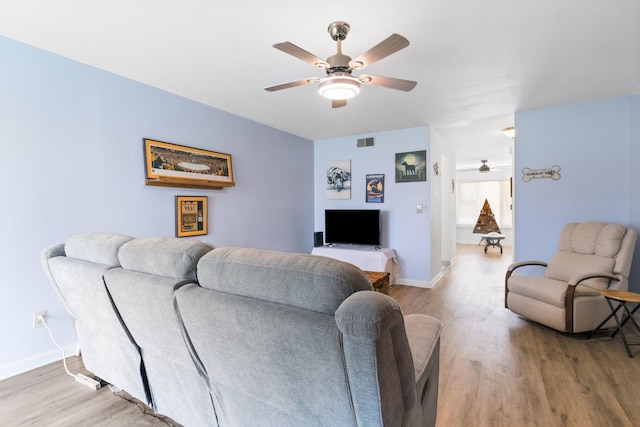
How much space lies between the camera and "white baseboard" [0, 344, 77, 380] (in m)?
2.26

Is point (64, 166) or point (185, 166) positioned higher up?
point (185, 166)

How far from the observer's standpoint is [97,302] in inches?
66.1

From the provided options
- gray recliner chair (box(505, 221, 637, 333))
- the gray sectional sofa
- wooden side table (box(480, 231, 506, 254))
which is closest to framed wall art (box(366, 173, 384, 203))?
gray recliner chair (box(505, 221, 637, 333))

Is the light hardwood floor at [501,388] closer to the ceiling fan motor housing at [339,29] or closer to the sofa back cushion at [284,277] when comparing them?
the sofa back cushion at [284,277]

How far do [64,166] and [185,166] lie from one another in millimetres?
1091

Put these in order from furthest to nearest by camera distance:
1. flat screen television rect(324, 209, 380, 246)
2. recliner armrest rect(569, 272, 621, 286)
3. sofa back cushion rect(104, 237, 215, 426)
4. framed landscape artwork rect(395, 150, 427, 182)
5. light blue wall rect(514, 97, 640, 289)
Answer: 1. flat screen television rect(324, 209, 380, 246)
2. framed landscape artwork rect(395, 150, 427, 182)
3. light blue wall rect(514, 97, 640, 289)
4. recliner armrest rect(569, 272, 621, 286)
5. sofa back cushion rect(104, 237, 215, 426)

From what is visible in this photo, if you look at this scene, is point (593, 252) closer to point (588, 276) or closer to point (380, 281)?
point (588, 276)

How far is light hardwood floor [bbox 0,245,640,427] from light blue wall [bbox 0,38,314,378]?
1.71ft

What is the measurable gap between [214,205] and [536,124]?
169 inches

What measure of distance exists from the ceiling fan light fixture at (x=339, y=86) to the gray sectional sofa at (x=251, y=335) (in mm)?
1497

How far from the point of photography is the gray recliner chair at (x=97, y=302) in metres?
1.64

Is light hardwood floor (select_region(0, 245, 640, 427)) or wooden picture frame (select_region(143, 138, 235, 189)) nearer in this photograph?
light hardwood floor (select_region(0, 245, 640, 427))

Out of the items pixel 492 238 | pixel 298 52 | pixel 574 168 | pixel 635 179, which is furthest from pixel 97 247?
pixel 492 238

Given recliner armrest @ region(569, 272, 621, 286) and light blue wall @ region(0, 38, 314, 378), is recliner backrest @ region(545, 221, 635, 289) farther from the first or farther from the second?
light blue wall @ region(0, 38, 314, 378)
